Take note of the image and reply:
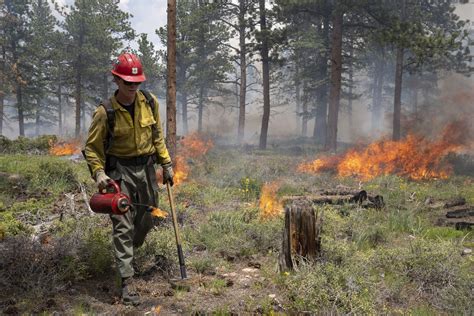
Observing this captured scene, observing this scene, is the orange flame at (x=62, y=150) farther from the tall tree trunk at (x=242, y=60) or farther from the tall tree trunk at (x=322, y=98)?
the tall tree trunk at (x=322, y=98)

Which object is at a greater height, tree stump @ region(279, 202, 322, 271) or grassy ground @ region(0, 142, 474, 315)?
tree stump @ region(279, 202, 322, 271)

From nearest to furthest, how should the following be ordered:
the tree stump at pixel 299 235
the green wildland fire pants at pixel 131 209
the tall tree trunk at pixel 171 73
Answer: the green wildland fire pants at pixel 131 209 < the tree stump at pixel 299 235 < the tall tree trunk at pixel 171 73

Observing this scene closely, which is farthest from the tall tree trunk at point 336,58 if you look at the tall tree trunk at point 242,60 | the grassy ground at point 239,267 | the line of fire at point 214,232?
the grassy ground at point 239,267

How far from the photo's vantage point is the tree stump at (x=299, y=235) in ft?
15.0

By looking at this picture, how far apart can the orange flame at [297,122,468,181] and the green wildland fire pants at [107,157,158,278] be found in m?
8.98

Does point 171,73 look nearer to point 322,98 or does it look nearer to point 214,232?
point 214,232

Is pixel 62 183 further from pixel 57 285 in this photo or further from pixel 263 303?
pixel 263 303

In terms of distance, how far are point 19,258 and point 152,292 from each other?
58.7 inches

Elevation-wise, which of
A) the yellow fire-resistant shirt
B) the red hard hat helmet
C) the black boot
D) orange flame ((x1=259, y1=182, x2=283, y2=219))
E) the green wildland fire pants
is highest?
the red hard hat helmet

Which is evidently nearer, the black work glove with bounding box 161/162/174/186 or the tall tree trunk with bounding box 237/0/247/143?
the black work glove with bounding box 161/162/174/186

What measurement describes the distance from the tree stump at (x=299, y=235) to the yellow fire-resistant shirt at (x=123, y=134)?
1.89 metres

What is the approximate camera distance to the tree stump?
Answer: 4.56 meters

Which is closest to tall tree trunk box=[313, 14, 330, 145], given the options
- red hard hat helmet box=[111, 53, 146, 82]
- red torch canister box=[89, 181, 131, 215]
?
red hard hat helmet box=[111, 53, 146, 82]

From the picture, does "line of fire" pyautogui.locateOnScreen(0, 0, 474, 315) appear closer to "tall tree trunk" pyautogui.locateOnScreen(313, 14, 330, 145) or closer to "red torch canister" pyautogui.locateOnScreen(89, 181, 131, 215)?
"red torch canister" pyautogui.locateOnScreen(89, 181, 131, 215)
